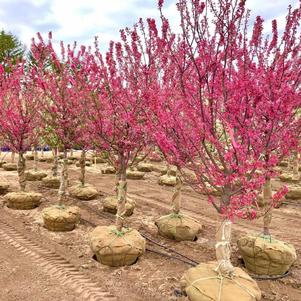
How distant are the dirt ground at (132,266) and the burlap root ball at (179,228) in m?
0.18

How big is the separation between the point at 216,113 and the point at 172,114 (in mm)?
619

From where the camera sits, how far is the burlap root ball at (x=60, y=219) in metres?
8.12

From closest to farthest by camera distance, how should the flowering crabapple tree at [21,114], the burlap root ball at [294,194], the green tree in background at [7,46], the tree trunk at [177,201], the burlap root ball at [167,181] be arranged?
the tree trunk at [177,201] < the flowering crabapple tree at [21,114] < the burlap root ball at [294,194] < the burlap root ball at [167,181] < the green tree in background at [7,46]

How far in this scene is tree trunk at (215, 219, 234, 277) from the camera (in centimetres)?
441

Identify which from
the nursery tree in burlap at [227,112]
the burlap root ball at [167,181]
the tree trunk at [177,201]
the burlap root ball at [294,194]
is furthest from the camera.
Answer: the burlap root ball at [167,181]

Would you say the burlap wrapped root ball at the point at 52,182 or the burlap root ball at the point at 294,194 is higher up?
the burlap wrapped root ball at the point at 52,182

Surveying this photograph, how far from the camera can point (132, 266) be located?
630 cm

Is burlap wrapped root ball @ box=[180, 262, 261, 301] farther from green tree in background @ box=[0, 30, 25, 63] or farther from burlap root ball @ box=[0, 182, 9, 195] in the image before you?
green tree in background @ box=[0, 30, 25, 63]

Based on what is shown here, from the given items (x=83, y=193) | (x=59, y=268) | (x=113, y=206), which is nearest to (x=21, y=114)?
(x=83, y=193)

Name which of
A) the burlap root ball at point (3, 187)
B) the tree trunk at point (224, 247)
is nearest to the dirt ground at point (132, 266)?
the tree trunk at point (224, 247)

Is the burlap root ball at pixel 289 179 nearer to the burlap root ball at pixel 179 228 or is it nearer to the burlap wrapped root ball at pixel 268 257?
the burlap root ball at pixel 179 228

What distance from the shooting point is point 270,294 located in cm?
552

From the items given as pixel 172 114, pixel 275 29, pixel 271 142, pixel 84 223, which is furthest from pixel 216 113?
pixel 84 223

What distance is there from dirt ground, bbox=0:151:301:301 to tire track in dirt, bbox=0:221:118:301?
0.07 metres
